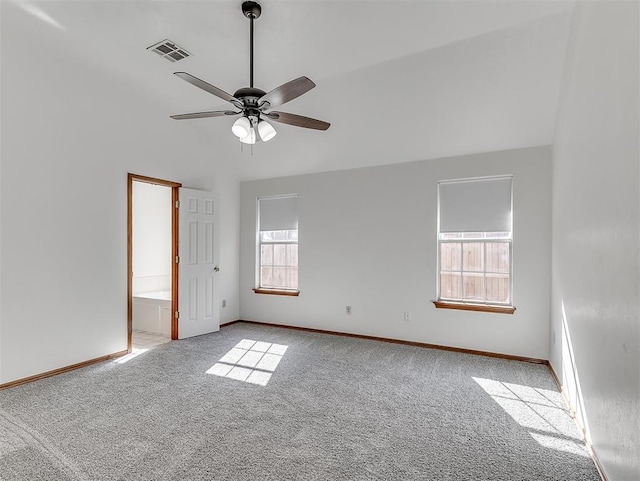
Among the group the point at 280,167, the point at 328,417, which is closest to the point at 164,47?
the point at 280,167

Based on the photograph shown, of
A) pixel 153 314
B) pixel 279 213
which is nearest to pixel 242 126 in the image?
pixel 279 213

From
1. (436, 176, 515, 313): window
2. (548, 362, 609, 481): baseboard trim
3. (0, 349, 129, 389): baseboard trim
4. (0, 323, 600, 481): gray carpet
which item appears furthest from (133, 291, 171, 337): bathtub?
(548, 362, 609, 481): baseboard trim

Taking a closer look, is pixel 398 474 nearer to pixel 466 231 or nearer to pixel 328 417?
pixel 328 417

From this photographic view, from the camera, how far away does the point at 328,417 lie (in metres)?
2.73

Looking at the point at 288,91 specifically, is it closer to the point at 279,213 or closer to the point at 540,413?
the point at 540,413

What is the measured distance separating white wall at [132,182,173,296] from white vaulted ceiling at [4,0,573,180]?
84.3 inches

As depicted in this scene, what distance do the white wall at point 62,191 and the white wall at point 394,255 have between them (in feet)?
6.90

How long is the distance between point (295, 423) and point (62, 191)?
3.29 meters

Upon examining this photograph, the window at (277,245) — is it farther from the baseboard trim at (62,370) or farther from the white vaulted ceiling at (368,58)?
the baseboard trim at (62,370)

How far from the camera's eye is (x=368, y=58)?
339cm

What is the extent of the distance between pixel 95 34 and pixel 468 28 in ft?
11.2

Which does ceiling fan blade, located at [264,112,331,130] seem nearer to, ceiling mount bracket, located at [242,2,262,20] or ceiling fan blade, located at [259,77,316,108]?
ceiling fan blade, located at [259,77,316,108]

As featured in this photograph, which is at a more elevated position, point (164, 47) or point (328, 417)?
point (164, 47)

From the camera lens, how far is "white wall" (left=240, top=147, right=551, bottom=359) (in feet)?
13.3
